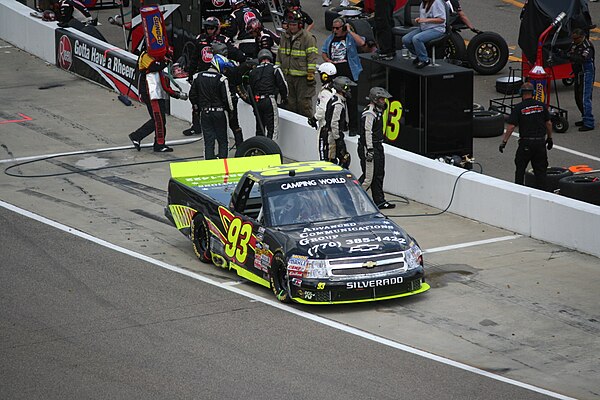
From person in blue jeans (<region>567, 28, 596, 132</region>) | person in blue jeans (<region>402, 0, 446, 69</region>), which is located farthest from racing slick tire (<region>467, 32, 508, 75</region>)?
person in blue jeans (<region>402, 0, 446, 69</region>)

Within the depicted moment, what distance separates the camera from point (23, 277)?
14.7m

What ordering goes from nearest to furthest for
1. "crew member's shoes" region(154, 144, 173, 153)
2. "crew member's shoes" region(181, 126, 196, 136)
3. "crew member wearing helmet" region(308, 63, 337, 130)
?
1. "crew member wearing helmet" region(308, 63, 337, 130)
2. "crew member's shoes" region(154, 144, 173, 153)
3. "crew member's shoes" region(181, 126, 196, 136)

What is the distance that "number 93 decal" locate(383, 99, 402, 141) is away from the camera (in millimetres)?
19906

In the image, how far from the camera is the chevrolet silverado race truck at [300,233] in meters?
13.2

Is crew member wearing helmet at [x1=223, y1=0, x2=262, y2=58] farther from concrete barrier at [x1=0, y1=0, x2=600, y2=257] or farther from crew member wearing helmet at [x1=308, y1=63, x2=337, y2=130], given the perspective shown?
crew member wearing helmet at [x1=308, y1=63, x2=337, y2=130]

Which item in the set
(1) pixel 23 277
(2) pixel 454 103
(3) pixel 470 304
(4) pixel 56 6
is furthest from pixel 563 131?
(4) pixel 56 6

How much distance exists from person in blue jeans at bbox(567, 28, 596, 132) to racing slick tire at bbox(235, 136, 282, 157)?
6557 millimetres

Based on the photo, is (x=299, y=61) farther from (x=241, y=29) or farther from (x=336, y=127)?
(x=241, y=29)

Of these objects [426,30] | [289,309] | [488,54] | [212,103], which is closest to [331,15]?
[488,54]

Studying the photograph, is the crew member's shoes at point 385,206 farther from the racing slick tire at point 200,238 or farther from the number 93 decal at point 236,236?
the number 93 decal at point 236,236

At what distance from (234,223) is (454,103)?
6.06 metres

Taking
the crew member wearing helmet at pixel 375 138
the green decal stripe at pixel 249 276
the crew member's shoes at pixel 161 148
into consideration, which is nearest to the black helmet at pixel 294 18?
the crew member's shoes at pixel 161 148

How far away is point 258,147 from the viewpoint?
18.5m

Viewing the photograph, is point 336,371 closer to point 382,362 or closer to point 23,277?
point 382,362
